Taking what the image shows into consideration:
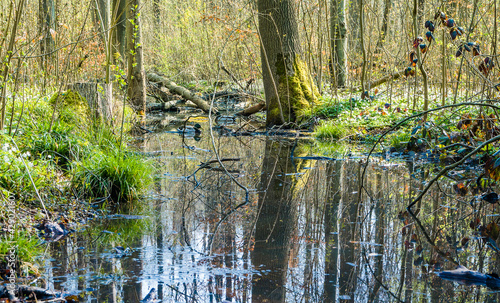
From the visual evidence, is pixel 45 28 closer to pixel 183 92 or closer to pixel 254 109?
pixel 254 109

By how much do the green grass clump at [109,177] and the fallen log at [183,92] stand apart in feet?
25.2

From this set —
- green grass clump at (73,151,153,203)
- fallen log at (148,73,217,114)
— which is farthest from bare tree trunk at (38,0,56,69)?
fallen log at (148,73,217,114)

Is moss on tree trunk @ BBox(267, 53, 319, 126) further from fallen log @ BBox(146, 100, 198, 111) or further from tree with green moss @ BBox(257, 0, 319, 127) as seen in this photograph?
fallen log @ BBox(146, 100, 198, 111)

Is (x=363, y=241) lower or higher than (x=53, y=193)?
lower

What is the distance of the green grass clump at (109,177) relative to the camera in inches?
161

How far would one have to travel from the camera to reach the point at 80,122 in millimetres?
5324

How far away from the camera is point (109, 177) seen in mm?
4195

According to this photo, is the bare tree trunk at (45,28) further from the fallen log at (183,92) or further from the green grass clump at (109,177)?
the fallen log at (183,92)

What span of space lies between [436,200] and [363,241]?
4.78ft

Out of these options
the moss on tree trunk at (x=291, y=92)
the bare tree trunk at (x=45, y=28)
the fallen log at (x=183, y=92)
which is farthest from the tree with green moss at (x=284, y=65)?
the bare tree trunk at (x=45, y=28)

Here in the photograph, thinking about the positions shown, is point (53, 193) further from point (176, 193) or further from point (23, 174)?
point (176, 193)

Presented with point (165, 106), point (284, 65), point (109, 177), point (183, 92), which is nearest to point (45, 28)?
point (109, 177)

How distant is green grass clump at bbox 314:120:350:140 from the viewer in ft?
27.9

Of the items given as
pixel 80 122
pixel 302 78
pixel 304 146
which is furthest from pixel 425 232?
pixel 302 78
